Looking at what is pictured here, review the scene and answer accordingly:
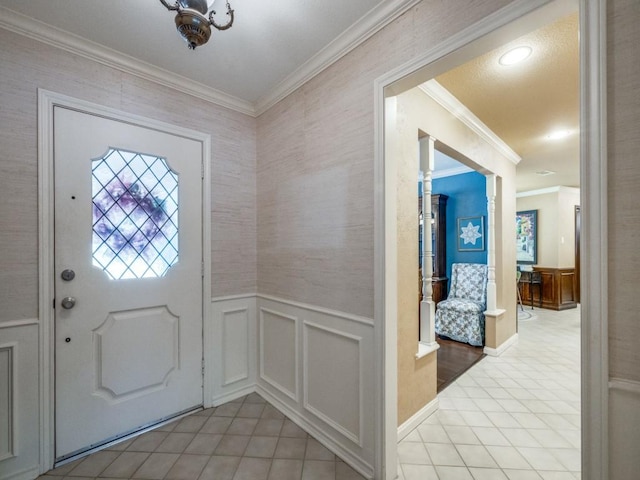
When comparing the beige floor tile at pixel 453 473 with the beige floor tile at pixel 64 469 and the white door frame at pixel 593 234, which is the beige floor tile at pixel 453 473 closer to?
Result: the white door frame at pixel 593 234

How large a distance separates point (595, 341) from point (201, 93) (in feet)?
8.74

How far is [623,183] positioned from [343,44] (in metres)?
1.51

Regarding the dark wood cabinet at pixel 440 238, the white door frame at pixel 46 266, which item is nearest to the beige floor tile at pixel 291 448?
the white door frame at pixel 46 266

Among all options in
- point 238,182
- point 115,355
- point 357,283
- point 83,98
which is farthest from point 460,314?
point 83,98

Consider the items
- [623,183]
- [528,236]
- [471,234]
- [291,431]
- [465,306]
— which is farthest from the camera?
[528,236]

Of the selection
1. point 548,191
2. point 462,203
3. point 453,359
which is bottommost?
point 453,359

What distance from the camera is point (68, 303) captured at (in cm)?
166

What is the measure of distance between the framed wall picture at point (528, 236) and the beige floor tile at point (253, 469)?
6.99m

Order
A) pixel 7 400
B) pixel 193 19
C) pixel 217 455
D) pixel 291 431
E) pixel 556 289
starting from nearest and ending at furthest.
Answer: pixel 193 19 < pixel 7 400 < pixel 217 455 < pixel 291 431 < pixel 556 289

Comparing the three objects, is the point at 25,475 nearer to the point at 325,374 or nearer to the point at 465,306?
the point at 325,374

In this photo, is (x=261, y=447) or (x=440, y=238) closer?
(x=261, y=447)

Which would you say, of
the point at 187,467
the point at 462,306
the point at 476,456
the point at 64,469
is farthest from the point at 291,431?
the point at 462,306

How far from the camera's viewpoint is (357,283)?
1635mm

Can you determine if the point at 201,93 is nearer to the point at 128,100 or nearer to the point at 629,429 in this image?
the point at 128,100
